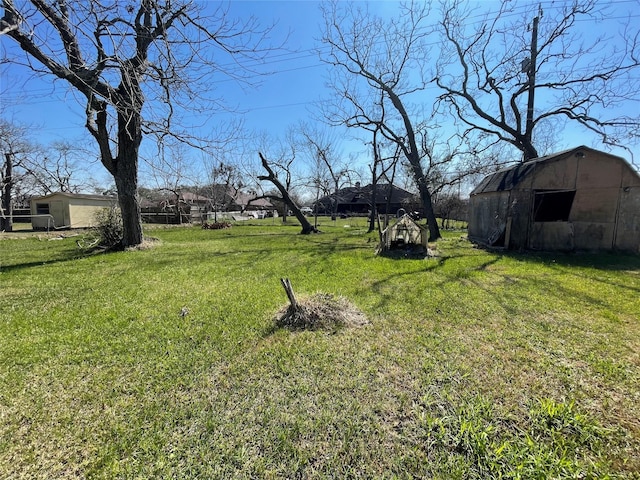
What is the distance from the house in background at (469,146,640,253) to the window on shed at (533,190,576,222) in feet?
1.46

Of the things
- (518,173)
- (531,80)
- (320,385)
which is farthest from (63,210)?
(531,80)

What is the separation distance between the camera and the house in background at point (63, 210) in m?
17.8

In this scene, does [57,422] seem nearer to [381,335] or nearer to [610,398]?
[381,335]

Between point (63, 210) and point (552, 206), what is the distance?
26150 mm

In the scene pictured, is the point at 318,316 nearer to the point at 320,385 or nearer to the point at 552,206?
the point at 320,385

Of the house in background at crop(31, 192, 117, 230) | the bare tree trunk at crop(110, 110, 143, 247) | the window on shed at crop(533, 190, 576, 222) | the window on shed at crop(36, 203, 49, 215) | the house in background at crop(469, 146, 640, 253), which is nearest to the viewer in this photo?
the house in background at crop(469, 146, 640, 253)

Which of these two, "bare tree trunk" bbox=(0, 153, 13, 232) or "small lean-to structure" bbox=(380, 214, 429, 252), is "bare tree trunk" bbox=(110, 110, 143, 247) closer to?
"small lean-to structure" bbox=(380, 214, 429, 252)

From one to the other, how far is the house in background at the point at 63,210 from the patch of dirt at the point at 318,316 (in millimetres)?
18686

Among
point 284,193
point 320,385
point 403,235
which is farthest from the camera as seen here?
point 284,193

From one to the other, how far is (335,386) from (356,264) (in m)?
4.83

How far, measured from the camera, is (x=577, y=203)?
826cm

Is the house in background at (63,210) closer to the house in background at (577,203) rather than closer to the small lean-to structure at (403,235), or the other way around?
the small lean-to structure at (403,235)

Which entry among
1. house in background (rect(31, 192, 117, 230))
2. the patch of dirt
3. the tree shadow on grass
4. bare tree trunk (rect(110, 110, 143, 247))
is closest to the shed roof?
the patch of dirt

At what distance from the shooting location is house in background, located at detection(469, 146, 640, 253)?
782 centimetres
